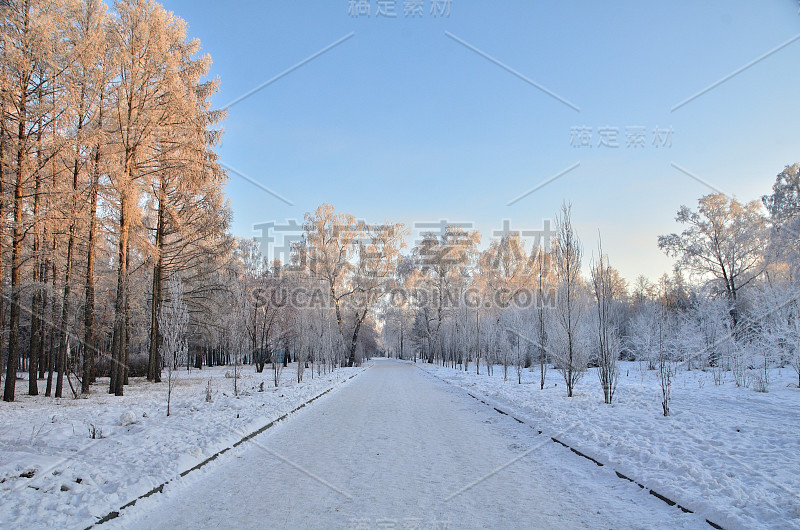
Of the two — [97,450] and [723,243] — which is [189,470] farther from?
[723,243]

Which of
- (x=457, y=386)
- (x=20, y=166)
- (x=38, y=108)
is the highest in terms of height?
(x=38, y=108)

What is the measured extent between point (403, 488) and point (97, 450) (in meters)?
4.62

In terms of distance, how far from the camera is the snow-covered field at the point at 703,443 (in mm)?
4500

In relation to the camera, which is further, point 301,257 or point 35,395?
point 301,257

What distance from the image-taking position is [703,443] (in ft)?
22.9

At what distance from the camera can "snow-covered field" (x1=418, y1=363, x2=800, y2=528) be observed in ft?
14.8

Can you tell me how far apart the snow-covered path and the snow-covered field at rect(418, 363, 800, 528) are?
1.25 ft

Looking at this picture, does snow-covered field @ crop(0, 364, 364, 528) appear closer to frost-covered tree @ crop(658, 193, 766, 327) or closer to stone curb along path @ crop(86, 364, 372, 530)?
stone curb along path @ crop(86, 364, 372, 530)

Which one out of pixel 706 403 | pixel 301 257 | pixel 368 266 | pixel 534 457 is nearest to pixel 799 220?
pixel 706 403

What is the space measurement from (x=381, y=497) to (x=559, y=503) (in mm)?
1867

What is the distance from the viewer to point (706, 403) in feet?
39.1

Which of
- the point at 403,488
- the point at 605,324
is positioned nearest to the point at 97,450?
the point at 403,488

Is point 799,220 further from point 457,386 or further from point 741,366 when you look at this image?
point 457,386

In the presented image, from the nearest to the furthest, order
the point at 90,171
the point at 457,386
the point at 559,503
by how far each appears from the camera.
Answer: the point at 559,503 → the point at 90,171 → the point at 457,386
